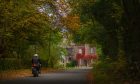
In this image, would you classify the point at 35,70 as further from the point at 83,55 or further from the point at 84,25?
the point at 83,55

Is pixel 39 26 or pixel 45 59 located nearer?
pixel 39 26

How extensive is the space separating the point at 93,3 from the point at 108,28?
2.46 m

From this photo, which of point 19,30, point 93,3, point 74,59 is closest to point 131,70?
point 93,3

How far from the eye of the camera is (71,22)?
46.5 metres

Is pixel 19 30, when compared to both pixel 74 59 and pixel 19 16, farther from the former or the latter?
pixel 74 59

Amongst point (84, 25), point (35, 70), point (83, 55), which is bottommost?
point (83, 55)

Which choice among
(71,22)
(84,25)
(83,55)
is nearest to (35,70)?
(71,22)

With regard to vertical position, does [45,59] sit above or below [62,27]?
below

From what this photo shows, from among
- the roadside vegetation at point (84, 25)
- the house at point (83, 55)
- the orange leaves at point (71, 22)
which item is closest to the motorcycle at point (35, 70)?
the roadside vegetation at point (84, 25)

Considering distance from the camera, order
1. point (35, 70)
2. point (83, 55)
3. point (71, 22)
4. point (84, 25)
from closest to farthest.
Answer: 1. point (35, 70)
2. point (71, 22)
3. point (84, 25)
4. point (83, 55)

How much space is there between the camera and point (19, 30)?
151ft

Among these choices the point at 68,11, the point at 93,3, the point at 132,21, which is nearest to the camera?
the point at 132,21

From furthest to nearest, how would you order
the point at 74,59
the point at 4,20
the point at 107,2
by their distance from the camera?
the point at 74,59 < the point at 4,20 < the point at 107,2

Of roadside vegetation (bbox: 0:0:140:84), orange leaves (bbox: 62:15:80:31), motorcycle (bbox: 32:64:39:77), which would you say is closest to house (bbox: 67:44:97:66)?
roadside vegetation (bbox: 0:0:140:84)
